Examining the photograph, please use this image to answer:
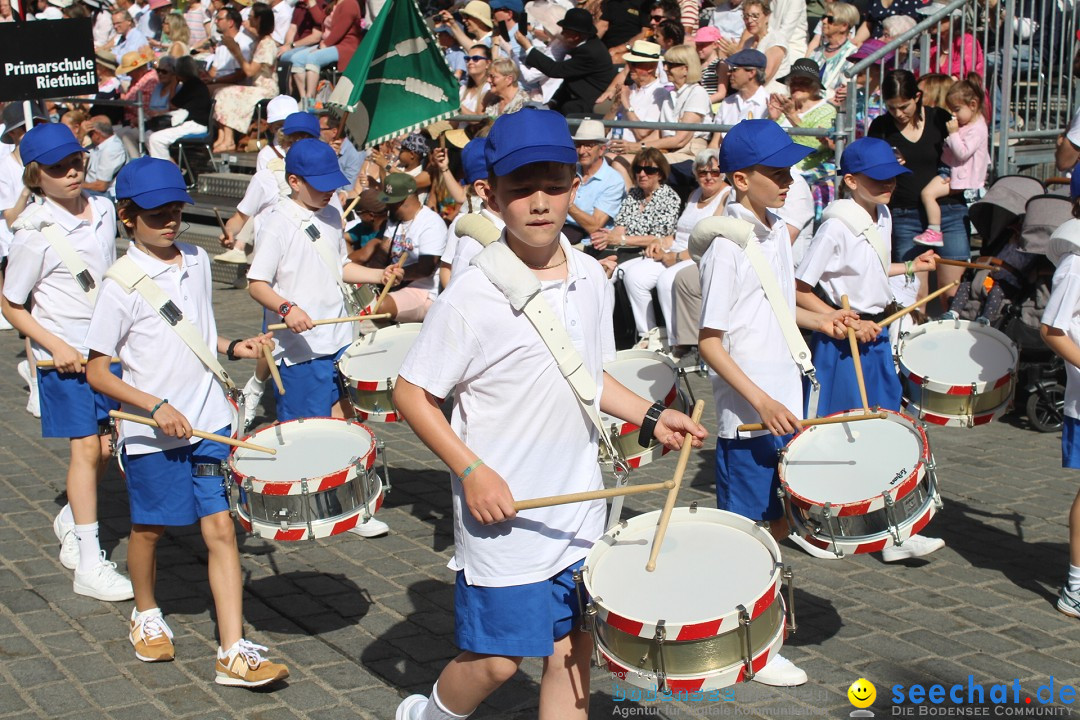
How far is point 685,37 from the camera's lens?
13.4 m

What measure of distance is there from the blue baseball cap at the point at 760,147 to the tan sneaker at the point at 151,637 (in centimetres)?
314

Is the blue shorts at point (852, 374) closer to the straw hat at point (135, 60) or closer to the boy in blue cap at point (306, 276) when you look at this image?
the boy in blue cap at point (306, 276)

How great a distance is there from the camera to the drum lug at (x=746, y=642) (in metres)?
3.42

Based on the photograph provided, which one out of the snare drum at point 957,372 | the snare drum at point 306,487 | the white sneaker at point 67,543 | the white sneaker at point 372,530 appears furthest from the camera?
the white sneaker at point 372,530

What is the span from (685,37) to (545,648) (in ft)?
35.2

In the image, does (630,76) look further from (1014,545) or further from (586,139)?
(1014,545)

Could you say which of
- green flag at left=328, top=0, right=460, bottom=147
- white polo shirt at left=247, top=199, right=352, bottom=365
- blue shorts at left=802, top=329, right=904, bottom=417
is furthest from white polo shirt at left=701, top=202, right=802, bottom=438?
green flag at left=328, top=0, right=460, bottom=147

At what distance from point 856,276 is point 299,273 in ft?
9.63

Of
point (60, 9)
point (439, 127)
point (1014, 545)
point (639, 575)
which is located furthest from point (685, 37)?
point (60, 9)

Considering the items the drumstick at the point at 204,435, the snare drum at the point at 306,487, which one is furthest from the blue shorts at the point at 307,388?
the drumstick at the point at 204,435

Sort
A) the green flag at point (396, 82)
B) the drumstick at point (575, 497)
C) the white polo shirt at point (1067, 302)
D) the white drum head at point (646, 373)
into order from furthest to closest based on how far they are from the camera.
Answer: the green flag at point (396, 82)
the white drum head at point (646, 373)
the white polo shirt at point (1067, 302)
the drumstick at point (575, 497)

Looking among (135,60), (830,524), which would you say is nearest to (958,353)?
(830,524)

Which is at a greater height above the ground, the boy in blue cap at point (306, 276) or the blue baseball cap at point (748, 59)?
the blue baseball cap at point (748, 59)

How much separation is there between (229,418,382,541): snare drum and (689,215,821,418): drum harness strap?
1682mm
